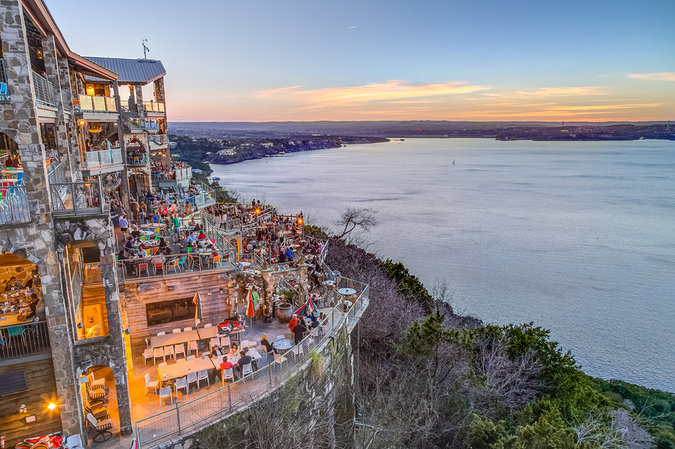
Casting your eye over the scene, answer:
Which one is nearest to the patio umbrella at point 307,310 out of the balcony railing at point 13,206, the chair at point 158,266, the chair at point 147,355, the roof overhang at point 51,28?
the chair at point 147,355

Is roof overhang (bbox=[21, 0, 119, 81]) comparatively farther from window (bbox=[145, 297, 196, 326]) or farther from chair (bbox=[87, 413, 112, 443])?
chair (bbox=[87, 413, 112, 443])

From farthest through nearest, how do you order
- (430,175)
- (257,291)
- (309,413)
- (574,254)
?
1. (430,175)
2. (574,254)
3. (257,291)
4. (309,413)

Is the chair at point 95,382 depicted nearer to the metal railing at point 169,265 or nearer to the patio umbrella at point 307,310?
the metal railing at point 169,265

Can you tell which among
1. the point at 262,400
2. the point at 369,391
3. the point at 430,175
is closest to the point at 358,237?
the point at 369,391

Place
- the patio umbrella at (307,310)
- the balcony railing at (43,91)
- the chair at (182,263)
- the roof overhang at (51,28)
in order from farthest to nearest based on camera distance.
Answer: the chair at (182,263), the patio umbrella at (307,310), the balcony railing at (43,91), the roof overhang at (51,28)

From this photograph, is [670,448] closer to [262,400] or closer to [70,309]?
[262,400]

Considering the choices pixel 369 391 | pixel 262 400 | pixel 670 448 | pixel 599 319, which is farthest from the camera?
pixel 599 319
